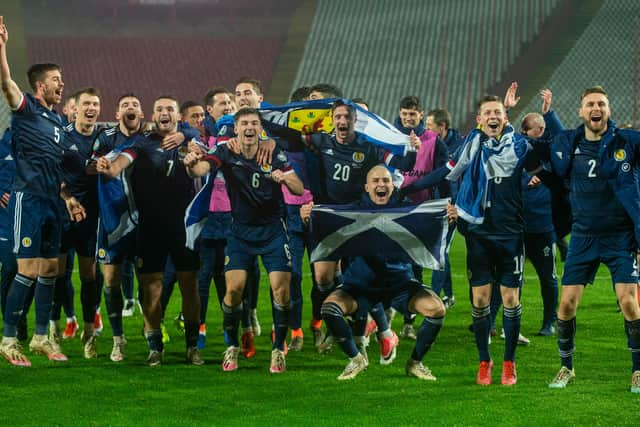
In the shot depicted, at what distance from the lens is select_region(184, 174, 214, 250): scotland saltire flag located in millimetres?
6711

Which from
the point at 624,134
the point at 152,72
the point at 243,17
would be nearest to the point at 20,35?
the point at 152,72

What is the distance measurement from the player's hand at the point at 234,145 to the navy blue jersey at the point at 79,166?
43.6 inches

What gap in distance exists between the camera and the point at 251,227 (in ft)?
21.7

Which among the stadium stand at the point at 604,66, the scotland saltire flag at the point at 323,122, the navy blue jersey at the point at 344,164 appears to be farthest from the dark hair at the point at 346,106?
the stadium stand at the point at 604,66

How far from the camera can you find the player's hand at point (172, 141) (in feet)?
21.9

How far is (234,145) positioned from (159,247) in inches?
34.6

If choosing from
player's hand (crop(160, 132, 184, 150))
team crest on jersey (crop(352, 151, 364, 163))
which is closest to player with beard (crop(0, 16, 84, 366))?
player's hand (crop(160, 132, 184, 150))

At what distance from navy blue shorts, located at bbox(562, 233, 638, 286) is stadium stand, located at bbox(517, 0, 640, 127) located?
60.1ft

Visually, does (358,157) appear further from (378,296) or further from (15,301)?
(15,301)

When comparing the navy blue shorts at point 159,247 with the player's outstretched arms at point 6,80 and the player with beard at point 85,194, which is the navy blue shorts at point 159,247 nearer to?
the player with beard at point 85,194

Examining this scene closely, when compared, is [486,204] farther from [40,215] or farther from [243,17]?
[243,17]

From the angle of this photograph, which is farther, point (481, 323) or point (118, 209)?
point (118, 209)

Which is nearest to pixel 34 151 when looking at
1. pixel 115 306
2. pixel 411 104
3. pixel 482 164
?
pixel 115 306

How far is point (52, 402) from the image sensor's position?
5.59 metres
